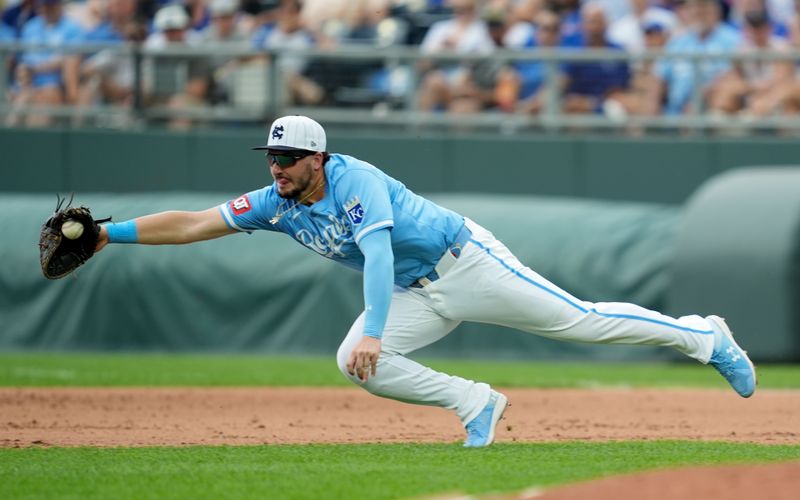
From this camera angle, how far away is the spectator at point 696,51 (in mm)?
14492

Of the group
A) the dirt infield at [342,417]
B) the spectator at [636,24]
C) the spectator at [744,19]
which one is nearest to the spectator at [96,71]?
the spectator at [636,24]

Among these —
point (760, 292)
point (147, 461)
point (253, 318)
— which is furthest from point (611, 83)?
point (147, 461)

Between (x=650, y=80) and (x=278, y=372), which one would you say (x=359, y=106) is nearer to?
(x=650, y=80)

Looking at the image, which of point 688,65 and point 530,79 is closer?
point 688,65

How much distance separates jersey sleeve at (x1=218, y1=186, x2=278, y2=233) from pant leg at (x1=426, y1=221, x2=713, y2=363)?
0.92 metres

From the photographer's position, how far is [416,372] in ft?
22.3

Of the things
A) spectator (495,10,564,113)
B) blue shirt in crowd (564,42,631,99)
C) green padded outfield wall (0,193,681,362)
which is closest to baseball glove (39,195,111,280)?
green padded outfield wall (0,193,681,362)

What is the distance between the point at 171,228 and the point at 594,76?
8795 mm

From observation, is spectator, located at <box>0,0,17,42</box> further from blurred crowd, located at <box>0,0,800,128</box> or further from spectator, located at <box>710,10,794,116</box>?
spectator, located at <box>710,10,794,116</box>

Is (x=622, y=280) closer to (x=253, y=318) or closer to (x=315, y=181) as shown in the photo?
(x=253, y=318)

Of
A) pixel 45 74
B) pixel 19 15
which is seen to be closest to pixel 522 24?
pixel 45 74

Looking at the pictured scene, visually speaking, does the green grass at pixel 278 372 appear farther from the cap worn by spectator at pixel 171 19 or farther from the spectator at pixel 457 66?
the cap worn by spectator at pixel 171 19

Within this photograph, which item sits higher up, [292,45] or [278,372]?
[292,45]

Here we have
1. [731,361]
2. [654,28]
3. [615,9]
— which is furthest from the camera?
[615,9]
